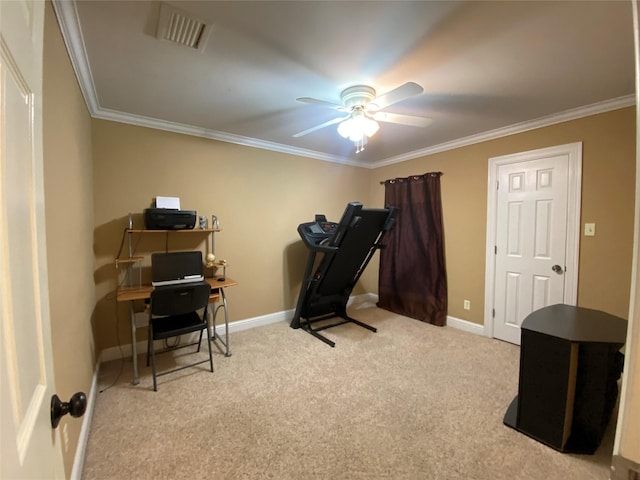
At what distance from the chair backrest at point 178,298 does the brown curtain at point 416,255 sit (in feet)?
8.61

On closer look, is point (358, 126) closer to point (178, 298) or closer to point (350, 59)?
point (350, 59)

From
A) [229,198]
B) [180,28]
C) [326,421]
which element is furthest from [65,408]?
[229,198]

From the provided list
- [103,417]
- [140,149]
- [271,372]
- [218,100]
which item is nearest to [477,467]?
[271,372]

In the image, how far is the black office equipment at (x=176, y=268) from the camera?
2.70 m

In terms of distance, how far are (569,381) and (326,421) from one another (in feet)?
4.92

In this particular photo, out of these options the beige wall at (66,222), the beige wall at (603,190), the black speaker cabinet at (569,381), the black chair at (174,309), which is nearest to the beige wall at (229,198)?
the beige wall at (66,222)

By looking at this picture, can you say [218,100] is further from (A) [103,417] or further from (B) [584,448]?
(B) [584,448]

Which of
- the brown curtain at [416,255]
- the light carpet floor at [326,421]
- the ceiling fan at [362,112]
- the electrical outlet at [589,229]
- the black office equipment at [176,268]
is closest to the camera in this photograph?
the light carpet floor at [326,421]

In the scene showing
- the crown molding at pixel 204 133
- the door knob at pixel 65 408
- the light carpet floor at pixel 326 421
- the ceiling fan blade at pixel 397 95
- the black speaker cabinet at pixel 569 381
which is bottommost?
the light carpet floor at pixel 326 421

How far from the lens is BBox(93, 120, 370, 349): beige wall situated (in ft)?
8.68

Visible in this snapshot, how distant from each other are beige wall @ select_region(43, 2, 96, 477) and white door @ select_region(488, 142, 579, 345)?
3.76 meters

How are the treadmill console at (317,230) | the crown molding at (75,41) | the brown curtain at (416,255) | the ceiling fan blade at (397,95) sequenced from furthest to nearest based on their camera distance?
the brown curtain at (416,255), the treadmill console at (317,230), the ceiling fan blade at (397,95), the crown molding at (75,41)

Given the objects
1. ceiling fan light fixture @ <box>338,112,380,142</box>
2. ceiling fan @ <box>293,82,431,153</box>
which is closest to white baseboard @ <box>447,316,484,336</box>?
ceiling fan @ <box>293,82,431,153</box>

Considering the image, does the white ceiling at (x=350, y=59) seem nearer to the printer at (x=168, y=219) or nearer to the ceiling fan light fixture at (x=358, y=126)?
the ceiling fan light fixture at (x=358, y=126)
